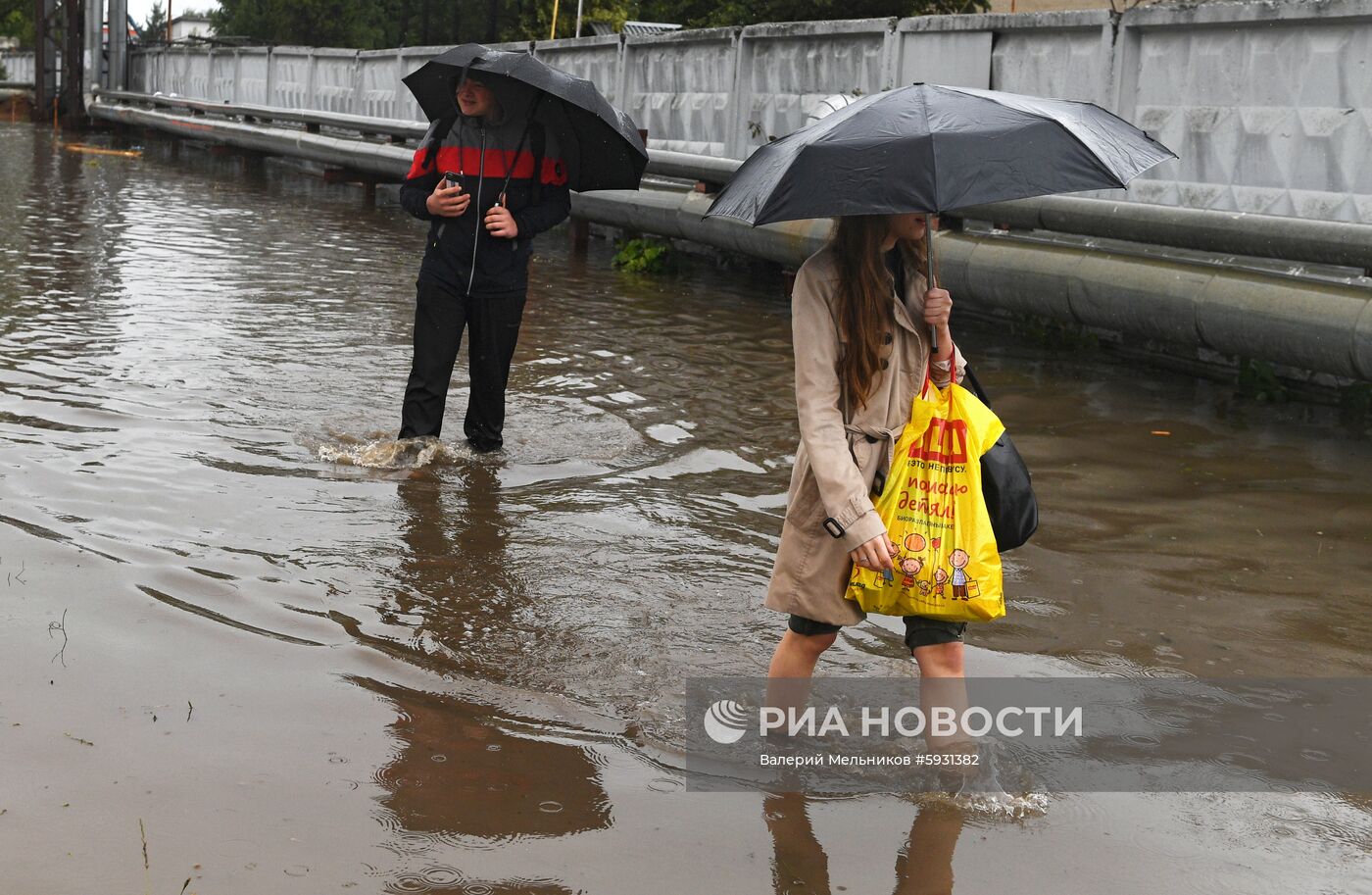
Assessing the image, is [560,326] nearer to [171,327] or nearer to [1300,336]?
[171,327]

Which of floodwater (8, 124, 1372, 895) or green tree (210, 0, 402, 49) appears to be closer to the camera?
floodwater (8, 124, 1372, 895)

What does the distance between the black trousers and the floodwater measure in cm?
23

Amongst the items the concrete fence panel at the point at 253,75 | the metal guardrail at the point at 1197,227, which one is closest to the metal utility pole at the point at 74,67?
the concrete fence panel at the point at 253,75

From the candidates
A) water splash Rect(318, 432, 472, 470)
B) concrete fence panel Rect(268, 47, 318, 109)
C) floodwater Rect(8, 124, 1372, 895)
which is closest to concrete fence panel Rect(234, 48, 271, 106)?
concrete fence panel Rect(268, 47, 318, 109)

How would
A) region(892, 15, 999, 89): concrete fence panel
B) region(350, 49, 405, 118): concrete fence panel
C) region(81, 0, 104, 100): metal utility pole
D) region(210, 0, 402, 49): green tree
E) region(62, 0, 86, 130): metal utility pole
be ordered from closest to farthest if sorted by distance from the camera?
region(892, 15, 999, 89): concrete fence panel → region(350, 49, 405, 118): concrete fence panel → region(210, 0, 402, 49): green tree → region(81, 0, 104, 100): metal utility pole → region(62, 0, 86, 130): metal utility pole

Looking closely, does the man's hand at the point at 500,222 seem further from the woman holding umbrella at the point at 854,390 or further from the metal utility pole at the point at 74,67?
the metal utility pole at the point at 74,67

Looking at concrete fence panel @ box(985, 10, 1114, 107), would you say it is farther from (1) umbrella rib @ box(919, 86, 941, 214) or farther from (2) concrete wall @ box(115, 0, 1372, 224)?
(1) umbrella rib @ box(919, 86, 941, 214)

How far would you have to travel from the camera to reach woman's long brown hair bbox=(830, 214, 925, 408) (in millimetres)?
3842

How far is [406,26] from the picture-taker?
2930 cm

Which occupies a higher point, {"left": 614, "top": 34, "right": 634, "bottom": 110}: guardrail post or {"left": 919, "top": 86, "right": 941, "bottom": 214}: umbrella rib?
{"left": 614, "top": 34, "right": 634, "bottom": 110}: guardrail post

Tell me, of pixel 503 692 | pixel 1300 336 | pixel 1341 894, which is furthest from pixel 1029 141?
pixel 1300 336

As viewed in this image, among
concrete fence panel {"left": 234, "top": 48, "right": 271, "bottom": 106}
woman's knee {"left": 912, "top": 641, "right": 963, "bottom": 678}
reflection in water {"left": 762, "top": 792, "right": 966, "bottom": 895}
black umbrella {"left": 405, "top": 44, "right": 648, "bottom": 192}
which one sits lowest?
reflection in water {"left": 762, "top": 792, "right": 966, "bottom": 895}

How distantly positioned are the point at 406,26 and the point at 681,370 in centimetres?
2130
